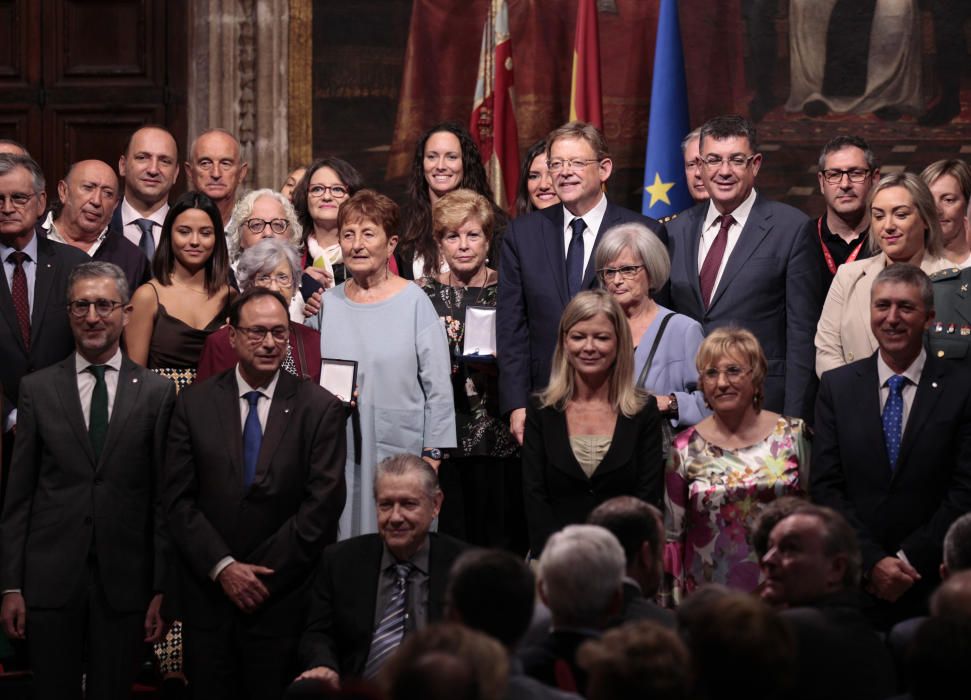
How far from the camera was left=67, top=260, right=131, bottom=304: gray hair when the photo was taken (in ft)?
18.4

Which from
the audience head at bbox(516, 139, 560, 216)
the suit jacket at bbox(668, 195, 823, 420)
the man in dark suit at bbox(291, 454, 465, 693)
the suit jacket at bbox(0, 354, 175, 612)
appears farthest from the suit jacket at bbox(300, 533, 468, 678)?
the audience head at bbox(516, 139, 560, 216)

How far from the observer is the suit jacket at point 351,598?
5.00 meters

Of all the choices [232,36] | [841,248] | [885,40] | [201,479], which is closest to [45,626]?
[201,479]

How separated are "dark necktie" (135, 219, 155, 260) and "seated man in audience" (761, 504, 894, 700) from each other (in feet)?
11.8

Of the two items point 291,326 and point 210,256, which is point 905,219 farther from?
point 210,256

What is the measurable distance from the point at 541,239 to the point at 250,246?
4.22 feet

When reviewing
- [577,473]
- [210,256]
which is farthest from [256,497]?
[210,256]

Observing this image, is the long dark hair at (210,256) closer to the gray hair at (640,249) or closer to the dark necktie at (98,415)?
the dark necktie at (98,415)

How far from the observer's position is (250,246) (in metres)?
6.61

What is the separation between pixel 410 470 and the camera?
5.05 m

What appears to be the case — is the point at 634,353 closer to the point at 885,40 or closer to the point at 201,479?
the point at 201,479

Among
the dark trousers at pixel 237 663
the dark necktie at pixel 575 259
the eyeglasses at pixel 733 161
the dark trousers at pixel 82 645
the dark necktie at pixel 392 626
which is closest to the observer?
the dark necktie at pixel 392 626

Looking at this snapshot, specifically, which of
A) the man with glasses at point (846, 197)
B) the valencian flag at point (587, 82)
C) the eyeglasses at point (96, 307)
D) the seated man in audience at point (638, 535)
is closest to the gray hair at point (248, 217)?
the eyeglasses at point (96, 307)

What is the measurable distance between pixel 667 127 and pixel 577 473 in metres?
3.65
